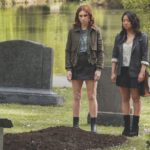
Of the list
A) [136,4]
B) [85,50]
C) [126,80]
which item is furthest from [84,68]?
[136,4]

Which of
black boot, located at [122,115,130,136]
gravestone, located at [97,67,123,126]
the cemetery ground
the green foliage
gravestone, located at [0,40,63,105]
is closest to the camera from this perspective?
the cemetery ground

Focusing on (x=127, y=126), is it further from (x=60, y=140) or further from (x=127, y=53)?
(x=60, y=140)

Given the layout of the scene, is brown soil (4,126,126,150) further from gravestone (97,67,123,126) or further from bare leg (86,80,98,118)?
gravestone (97,67,123,126)

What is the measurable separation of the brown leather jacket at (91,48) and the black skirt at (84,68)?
0.06 meters

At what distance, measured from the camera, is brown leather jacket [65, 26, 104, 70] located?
376 inches

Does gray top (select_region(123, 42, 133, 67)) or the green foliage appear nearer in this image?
gray top (select_region(123, 42, 133, 67))

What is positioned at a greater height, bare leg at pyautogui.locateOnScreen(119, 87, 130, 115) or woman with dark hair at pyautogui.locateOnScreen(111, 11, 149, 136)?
woman with dark hair at pyautogui.locateOnScreen(111, 11, 149, 136)

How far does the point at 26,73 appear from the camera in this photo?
14.7 m

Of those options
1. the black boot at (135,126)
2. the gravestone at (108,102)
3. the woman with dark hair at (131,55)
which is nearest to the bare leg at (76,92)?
the woman with dark hair at (131,55)

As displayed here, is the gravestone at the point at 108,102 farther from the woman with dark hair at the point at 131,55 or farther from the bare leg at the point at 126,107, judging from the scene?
the woman with dark hair at the point at 131,55

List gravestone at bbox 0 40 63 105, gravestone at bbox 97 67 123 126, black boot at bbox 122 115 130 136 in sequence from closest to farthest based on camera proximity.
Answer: black boot at bbox 122 115 130 136 → gravestone at bbox 97 67 123 126 → gravestone at bbox 0 40 63 105

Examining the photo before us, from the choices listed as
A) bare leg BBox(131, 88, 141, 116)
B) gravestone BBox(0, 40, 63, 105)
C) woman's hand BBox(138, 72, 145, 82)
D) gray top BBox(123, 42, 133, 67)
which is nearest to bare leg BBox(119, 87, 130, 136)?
bare leg BBox(131, 88, 141, 116)

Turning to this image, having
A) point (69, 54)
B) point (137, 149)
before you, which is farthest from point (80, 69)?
point (137, 149)

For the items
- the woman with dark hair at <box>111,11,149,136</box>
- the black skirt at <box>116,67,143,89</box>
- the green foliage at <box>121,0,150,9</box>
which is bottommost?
the black skirt at <box>116,67,143,89</box>
